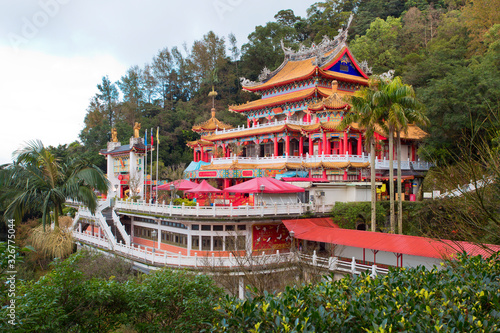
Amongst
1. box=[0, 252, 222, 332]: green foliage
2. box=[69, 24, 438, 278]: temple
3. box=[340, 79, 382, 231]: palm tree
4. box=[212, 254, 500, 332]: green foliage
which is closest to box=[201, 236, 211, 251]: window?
box=[69, 24, 438, 278]: temple

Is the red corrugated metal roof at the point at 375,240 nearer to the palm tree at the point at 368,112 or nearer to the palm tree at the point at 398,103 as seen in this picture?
the palm tree at the point at 368,112

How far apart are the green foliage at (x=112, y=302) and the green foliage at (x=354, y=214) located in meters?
14.5

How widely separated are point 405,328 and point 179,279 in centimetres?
665

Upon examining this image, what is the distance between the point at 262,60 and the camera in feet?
247

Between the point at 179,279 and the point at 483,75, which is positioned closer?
the point at 179,279

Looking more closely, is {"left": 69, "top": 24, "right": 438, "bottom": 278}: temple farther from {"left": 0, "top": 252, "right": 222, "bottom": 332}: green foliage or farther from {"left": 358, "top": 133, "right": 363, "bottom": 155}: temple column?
{"left": 0, "top": 252, "right": 222, "bottom": 332}: green foliage

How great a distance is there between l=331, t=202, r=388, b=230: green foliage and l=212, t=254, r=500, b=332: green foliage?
15617 millimetres

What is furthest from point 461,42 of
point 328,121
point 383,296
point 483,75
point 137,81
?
point 137,81

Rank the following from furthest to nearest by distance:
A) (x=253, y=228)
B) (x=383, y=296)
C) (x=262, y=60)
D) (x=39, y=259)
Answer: (x=262, y=60), (x=39, y=259), (x=253, y=228), (x=383, y=296)

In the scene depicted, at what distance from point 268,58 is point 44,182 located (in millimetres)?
64188

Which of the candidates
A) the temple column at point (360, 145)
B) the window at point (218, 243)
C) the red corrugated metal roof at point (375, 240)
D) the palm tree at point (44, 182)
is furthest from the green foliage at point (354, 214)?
the palm tree at point (44, 182)

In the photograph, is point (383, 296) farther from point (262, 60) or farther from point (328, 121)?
point (262, 60)

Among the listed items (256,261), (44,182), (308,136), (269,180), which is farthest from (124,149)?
(256,261)

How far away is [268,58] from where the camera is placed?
244 ft
